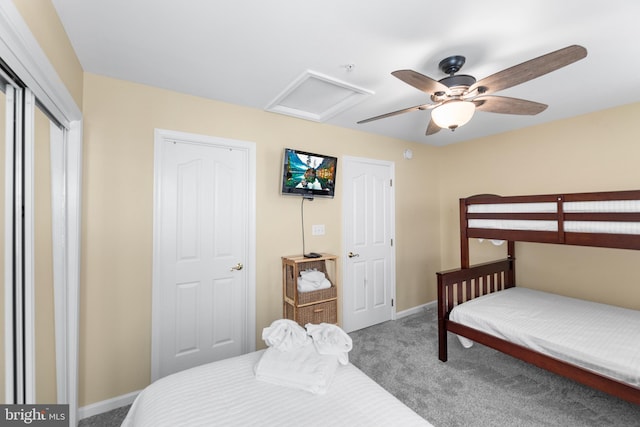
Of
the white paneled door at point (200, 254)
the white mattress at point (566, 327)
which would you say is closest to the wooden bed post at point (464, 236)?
the white mattress at point (566, 327)

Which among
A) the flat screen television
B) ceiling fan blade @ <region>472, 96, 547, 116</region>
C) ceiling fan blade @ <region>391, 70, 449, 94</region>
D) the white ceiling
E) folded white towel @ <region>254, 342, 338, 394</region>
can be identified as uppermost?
the white ceiling

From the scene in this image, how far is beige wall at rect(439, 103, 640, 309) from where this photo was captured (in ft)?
8.43

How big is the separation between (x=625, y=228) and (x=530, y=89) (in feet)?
4.14

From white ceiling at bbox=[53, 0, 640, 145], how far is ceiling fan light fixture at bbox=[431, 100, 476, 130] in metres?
0.36

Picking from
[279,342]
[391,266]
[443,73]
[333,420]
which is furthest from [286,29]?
[391,266]

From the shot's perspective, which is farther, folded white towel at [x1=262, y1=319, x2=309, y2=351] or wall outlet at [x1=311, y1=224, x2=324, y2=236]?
wall outlet at [x1=311, y1=224, x2=324, y2=236]

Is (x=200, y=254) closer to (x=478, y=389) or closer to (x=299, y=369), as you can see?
(x=299, y=369)

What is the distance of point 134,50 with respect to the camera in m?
1.70

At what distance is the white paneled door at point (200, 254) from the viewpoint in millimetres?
2199

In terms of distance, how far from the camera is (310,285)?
8.36 feet

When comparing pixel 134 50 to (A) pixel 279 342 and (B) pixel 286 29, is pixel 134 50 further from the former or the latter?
(A) pixel 279 342

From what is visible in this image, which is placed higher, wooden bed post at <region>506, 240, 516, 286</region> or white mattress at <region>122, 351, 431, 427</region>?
wooden bed post at <region>506, 240, 516, 286</region>

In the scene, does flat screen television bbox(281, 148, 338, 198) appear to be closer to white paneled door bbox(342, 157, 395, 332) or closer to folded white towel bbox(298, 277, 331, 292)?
white paneled door bbox(342, 157, 395, 332)

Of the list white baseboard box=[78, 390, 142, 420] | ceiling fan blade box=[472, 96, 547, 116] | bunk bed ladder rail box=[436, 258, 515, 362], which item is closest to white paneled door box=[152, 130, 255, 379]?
white baseboard box=[78, 390, 142, 420]
